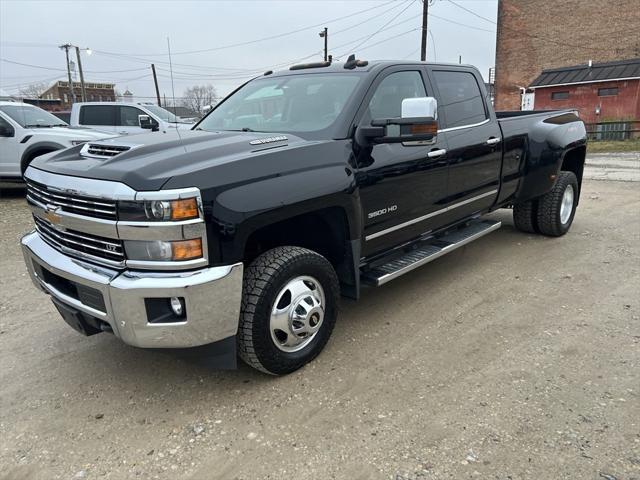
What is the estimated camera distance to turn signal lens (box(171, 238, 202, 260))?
2.52m

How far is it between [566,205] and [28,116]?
9666 mm

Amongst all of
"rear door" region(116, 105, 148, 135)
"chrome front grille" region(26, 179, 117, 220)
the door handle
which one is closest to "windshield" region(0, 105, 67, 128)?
"rear door" region(116, 105, 148, 135)

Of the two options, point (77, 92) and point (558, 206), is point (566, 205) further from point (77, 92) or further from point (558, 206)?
point (77, 92)

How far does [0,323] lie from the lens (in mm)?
4141

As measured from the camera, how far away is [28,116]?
991cm

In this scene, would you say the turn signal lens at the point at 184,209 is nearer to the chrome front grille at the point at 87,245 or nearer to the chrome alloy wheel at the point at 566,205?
the chrome front grille at the point at 87,245

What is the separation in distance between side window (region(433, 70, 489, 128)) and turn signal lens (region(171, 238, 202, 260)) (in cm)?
265

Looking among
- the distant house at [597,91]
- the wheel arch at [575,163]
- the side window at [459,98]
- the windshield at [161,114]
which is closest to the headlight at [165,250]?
the side window at [459,98]

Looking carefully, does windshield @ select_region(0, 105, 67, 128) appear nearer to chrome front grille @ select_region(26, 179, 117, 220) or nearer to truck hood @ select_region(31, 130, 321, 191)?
truck hood @ select_region(31, 130, 321, 191)

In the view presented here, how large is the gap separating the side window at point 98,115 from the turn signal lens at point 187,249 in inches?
417

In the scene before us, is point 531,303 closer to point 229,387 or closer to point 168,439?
point 229,387

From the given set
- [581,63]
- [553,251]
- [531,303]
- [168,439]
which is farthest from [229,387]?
[581,63]

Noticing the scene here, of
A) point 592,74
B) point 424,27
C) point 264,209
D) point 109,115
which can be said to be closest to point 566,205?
point 264,209

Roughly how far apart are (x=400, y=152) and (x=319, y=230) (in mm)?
896
